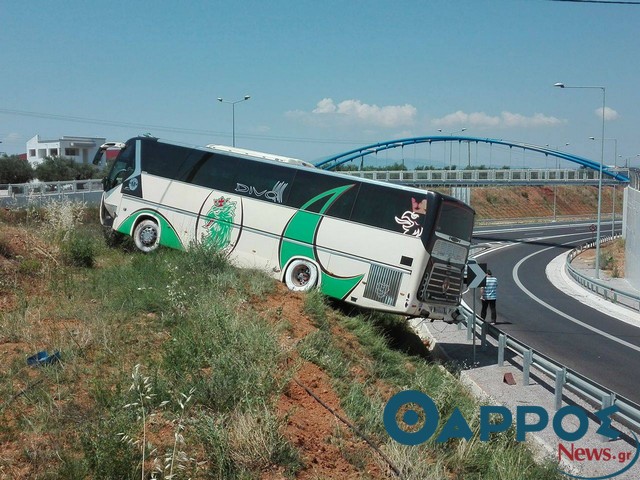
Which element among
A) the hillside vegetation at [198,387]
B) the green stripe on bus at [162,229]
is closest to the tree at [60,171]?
the green stripe on bus at [162,229]

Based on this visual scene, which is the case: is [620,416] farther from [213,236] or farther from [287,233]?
[213,236]

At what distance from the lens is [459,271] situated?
16625mm

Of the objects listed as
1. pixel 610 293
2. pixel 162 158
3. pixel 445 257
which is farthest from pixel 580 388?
pixel 610 293

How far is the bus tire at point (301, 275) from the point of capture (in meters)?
16.2

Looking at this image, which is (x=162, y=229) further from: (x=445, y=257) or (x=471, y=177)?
(x=471, y=177)

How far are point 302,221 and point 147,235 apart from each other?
473 centimetres

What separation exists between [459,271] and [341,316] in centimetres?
350

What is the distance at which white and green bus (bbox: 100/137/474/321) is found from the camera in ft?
51.0

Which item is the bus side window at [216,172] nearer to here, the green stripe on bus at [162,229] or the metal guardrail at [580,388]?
the green stripe on bus at [162,229]

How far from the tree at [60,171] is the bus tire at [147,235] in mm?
56919

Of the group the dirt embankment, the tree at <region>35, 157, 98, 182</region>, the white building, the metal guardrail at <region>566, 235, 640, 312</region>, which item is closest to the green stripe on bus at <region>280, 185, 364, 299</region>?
the metal guardrail at <region>566, 235, 640, 312</region>

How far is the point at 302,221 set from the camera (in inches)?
653

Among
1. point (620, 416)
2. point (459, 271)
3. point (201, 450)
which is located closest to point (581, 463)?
point (620, 416)

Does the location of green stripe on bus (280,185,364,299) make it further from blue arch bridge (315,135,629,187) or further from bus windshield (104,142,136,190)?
blue arch bridge (315,135,629,187)
